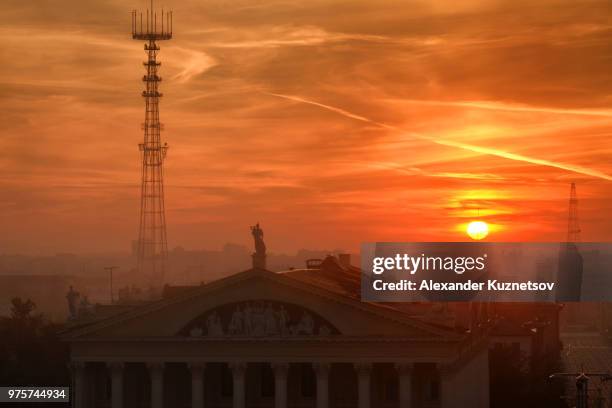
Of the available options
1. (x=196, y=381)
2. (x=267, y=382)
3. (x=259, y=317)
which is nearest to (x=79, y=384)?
(x=196, y=381)

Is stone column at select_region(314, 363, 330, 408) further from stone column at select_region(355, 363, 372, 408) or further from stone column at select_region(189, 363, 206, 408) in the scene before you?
stone column at select_region(189, 363, 206, 408)

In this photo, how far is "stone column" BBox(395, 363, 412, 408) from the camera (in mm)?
92688

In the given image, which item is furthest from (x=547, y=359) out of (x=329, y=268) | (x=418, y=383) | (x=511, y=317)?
(x=418, y=383)

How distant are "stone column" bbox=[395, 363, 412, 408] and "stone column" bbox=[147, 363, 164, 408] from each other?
14531 millimetres

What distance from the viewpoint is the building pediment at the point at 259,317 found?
303 ft

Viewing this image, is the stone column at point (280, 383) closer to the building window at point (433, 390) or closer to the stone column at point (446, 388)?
the building window at point (433, 390)

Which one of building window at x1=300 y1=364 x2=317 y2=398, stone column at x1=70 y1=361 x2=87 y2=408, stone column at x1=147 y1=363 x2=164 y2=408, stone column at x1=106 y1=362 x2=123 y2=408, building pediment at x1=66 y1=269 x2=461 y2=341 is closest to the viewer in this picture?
building pediment at x1=66 y1=269 x2=461 y2=341

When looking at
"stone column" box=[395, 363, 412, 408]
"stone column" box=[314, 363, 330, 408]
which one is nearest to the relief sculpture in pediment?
"stone column" box=[314, 363, 330, 408]

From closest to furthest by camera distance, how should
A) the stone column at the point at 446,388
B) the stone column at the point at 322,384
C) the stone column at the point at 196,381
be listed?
the stone column at the point at 446,388, the stone column at the point at 322,384, the stone column at the point at 196,381

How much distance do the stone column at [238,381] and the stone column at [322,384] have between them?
178 inches

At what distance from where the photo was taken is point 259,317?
9406 cm

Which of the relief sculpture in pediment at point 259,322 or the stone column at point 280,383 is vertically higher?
the relief sculpture in pediment at point 259,322

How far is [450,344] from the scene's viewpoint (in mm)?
91938

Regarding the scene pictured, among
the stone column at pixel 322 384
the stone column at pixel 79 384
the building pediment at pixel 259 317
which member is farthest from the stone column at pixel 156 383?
the stone column at pixel 322 384
